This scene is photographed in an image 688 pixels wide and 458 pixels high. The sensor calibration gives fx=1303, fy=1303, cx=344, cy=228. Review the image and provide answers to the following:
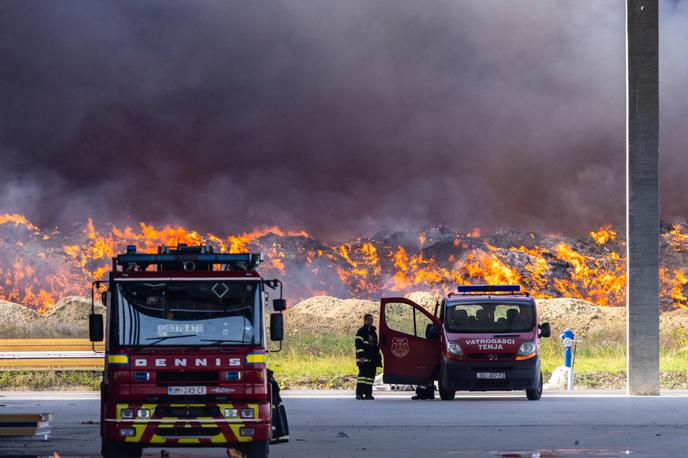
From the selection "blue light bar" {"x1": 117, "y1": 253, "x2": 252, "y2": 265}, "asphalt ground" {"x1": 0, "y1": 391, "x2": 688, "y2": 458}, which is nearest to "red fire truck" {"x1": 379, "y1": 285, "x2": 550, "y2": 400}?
"asphalt ground" {"x1": 0, "y1": 391, "x2": 688, "y2": 458}

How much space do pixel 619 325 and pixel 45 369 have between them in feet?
101

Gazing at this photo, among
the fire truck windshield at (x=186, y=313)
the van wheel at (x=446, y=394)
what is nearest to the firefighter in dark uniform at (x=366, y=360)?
the van wheel at (x=446, y=394)

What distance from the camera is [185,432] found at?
14102mm

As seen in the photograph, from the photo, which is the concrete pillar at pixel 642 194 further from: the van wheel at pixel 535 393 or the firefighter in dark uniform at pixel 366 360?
the firefighter in dark uniform at pixel 366 360

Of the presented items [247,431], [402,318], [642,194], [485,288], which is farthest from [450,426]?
[402,318]

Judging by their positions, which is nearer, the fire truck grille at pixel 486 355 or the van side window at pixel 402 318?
the fire truck grille at pixel 486 355

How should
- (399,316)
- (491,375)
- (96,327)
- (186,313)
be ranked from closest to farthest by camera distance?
1. (186,313)
2. (96,327)
3. (491,375)
4. (399,316)

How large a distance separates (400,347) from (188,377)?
11738 millimetres

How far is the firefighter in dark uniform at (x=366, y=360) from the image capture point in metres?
26.2

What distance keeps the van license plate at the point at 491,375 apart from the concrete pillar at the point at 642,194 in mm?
3039

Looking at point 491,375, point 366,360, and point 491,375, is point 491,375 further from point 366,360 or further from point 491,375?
point 366,360

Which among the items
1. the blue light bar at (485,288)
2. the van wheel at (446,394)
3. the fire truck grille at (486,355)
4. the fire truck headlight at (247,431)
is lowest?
the van wheel at (446,394)

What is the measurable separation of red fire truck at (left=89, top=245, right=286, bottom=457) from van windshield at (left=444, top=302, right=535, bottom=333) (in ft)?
37.4

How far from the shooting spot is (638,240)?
26.6 meters
